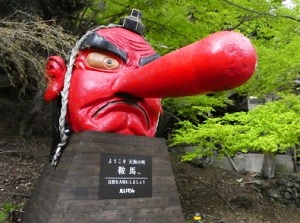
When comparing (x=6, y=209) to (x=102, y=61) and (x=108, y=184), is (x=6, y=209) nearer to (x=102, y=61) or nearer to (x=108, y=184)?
(x=108, y=184)

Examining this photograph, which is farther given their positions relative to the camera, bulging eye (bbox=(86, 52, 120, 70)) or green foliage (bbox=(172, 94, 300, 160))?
green foliage (bbox=(172, 94, 300, 160))

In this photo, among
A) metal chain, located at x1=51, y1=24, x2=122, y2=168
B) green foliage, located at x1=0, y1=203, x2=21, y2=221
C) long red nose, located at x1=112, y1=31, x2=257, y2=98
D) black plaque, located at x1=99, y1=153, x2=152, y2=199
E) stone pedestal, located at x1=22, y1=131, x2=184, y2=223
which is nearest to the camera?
long red nose, located at x1=112, y1=31, x2=257, y2=98

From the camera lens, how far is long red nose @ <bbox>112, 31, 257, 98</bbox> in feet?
6.66

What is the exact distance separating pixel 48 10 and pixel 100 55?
392 centimetres

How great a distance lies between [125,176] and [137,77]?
3.21 ft

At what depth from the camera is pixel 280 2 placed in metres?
7.14

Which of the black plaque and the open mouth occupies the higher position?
the open mouth

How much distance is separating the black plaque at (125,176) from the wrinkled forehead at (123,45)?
0.99 meters

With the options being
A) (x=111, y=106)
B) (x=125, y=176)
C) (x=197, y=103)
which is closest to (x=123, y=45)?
(x=111, y=106)

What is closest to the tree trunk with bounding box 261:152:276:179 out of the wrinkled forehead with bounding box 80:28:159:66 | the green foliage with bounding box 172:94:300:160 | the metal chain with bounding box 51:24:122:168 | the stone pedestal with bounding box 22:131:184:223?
the green foliage with bounding box 172:94:300:160

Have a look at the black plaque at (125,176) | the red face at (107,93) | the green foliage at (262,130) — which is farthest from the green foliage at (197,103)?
the black plaque at (125,176)

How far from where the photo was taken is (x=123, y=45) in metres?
3.26

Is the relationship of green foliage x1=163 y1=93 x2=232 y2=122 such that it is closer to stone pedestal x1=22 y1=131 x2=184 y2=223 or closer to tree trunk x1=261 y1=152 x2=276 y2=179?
tree trunk x1=261 y1=152 x2=276 y2=179

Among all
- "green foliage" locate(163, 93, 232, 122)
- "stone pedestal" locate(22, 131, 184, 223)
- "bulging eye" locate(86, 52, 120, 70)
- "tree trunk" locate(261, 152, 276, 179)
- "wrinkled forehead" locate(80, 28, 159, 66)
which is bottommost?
"stone pedestal" locate(22, 131, 184, 223)
